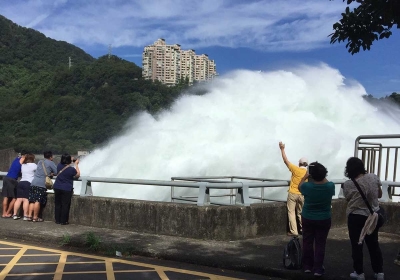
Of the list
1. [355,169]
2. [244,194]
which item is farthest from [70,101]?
[355,169]


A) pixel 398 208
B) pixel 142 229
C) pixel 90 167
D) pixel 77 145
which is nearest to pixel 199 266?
pixel 142 229

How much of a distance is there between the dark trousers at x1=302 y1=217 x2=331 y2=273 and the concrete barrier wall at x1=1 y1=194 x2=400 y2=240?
211 centimetres

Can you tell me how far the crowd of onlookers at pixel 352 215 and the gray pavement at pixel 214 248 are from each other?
0.91 feet

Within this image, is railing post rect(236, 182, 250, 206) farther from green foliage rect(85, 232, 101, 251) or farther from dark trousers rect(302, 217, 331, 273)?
green foliage rect(85, 232, 101, 251)

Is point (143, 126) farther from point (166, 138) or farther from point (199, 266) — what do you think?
point (199, 266)

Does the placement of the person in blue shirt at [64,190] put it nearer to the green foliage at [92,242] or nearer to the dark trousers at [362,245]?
the green foliage at [92,242]

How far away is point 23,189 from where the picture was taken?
9992mm

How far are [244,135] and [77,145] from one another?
127 ft

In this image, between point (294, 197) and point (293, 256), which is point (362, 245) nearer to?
point (293, 256)

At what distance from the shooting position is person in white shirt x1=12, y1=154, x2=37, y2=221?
32.8 ft

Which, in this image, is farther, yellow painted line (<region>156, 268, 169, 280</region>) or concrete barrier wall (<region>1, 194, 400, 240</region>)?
concrete barrier wall (<region>1, 194, 400, 240</region>)

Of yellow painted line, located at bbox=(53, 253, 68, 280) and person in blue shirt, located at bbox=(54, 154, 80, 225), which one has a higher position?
person in blue shirt, located at bbox=(54, 154, 80, 225)

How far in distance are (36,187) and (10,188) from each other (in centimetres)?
83

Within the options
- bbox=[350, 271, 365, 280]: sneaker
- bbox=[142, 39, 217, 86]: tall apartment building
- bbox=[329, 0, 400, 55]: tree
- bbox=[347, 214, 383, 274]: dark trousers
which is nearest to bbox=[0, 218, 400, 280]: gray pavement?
bbox=[350, 271, 365, 280]: sneaker
